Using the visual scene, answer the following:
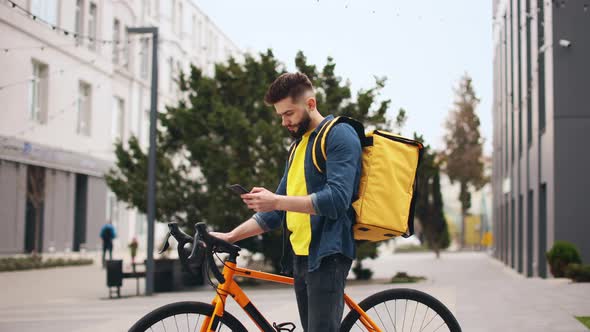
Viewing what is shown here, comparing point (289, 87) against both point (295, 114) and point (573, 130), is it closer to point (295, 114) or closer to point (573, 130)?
point (295, 114)

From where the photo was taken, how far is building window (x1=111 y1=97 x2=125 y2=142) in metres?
39.5

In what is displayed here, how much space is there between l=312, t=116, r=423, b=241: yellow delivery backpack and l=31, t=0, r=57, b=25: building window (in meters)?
24.1

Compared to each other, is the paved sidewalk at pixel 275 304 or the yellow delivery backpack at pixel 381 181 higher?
the yellow delivery backpack at pixel 381 181

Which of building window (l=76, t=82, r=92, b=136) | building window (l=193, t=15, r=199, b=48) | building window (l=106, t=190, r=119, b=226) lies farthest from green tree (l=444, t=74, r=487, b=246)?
building window (l=76, t=82, r=92, b=136)

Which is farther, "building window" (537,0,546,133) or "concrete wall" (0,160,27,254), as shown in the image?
"concrete wall" (0,160,27,254)

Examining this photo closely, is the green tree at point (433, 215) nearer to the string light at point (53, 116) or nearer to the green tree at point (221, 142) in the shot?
the string light at point (53, 116)

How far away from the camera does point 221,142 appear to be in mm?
18062

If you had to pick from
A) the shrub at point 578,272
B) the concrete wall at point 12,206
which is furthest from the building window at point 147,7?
the shrub at point 578,272

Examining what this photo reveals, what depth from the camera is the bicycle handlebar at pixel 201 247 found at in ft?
11.4

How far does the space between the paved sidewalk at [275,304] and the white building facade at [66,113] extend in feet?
22.7

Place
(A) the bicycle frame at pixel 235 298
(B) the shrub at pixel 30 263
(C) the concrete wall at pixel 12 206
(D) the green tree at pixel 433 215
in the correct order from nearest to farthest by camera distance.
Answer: (A) the bicycle frame at pixel 235 298 < (B) the shrub at pixel 30 263 < (C) the concrete wall at pixel 12 206 < (D) the green tree at pixel 433 215

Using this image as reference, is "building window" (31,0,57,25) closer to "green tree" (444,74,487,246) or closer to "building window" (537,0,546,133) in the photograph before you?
"building window" (537,0,546,133)

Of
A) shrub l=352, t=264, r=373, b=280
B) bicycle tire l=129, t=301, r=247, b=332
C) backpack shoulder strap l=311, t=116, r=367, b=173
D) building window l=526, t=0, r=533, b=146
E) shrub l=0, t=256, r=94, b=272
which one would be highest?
building window l=526, t=0, r=533, b=146

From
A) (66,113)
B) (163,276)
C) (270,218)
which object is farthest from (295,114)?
(66,113)
